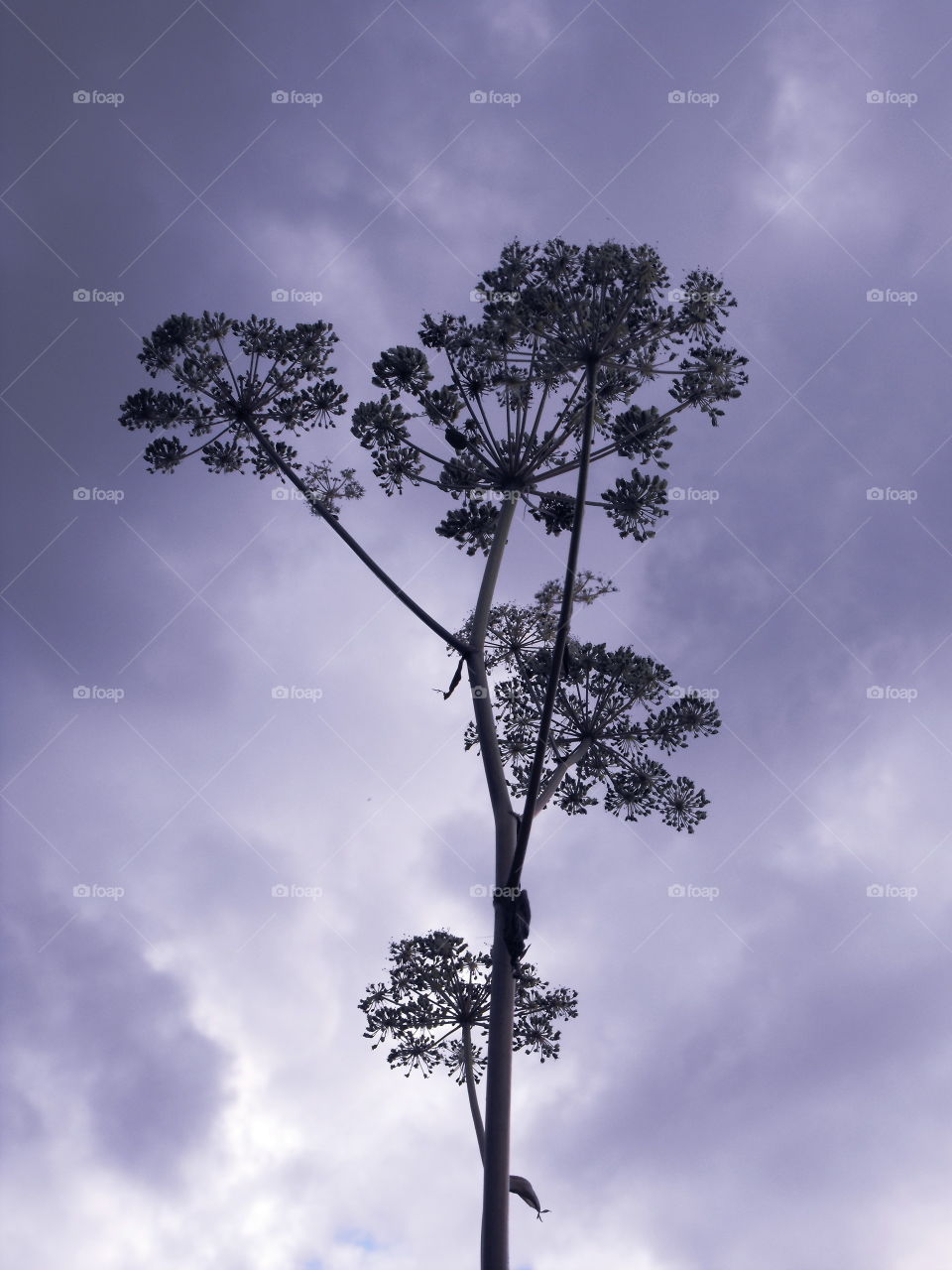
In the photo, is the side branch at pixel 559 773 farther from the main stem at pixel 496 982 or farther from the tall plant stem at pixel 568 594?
the tall plant stem at pixel 568 594

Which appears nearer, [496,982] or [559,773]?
[496,982]

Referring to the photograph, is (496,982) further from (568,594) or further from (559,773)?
(568,594)

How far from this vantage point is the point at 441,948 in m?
16.5

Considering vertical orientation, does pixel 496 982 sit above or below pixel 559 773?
below

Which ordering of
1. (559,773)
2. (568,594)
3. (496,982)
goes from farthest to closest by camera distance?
(559,773), (496,982), (568,594)

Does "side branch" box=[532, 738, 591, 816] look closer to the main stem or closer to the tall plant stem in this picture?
the main stem

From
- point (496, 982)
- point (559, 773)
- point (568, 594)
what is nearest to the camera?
point (568, 594)

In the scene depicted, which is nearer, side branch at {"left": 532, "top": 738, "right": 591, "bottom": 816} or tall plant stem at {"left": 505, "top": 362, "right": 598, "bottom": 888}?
tall plant stem at {"left": 505, "top": 362, "right": 598, "bottom": 888}

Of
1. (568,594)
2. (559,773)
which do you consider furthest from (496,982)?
(568,594)

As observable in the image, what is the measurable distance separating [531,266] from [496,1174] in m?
12.0

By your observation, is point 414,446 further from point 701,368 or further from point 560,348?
point 701,368

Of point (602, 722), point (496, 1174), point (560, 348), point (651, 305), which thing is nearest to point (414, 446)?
point (560, 348)

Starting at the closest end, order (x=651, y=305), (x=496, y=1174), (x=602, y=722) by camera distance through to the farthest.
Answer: (x=496, y=1174) → (x=651, y=305) → (x=602, y=722)

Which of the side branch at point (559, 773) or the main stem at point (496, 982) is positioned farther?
the side branch at point (559, 773)
